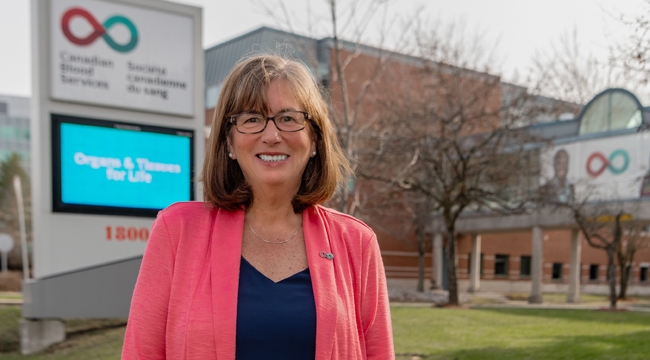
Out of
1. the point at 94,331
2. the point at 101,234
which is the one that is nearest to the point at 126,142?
the point at 101,234

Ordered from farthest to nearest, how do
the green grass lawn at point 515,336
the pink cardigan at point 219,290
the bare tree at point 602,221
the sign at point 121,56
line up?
the bare tree at point 602,221 → the green grass lawn at point 515,336 → the sign at point 121,56 → the pink cardigan at point 219,290

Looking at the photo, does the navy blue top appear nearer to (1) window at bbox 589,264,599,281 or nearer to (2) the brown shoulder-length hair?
(2) the brown shoulder-length hair

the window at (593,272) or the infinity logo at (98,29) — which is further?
the window at (593,272)

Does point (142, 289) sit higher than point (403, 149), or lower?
lower

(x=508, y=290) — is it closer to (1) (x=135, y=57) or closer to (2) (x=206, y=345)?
(1) (x=135, y=57)

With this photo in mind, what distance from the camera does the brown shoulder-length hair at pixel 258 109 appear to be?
210 centimetres

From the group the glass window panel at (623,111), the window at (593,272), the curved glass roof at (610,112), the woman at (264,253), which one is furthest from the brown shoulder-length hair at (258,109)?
the window at (593,272)

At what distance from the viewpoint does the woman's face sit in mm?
2113

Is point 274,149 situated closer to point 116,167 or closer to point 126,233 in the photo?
point 116,167

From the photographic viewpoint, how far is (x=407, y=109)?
1911cm

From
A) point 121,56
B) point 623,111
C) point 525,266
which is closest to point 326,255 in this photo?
point 121,56

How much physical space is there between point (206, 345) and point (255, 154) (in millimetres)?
624

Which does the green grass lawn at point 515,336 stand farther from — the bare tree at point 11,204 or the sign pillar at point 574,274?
the bare tree at point 11,204

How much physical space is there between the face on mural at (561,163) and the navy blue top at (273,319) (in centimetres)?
2535
